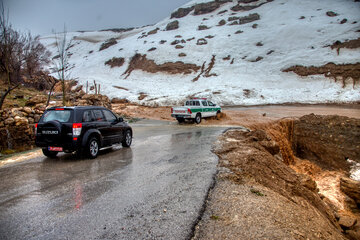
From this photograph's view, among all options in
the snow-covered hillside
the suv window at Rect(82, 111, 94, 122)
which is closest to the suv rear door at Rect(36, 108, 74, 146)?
the suv window at Rect(82, 111, 94, 122)

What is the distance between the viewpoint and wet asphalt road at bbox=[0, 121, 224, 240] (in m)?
3.45

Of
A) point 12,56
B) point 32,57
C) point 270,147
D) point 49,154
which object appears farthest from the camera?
point 32,57

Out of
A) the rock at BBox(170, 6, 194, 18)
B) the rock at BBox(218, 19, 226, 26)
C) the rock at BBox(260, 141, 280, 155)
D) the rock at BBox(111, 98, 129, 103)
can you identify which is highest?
the rock at BBox(170, 6, 194, 18)

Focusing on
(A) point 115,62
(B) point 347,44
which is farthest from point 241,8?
(A) point 115,62

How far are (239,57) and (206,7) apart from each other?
5179 cm

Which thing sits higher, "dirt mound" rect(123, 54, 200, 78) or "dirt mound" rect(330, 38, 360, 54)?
"dirt mound" rect(330, 38, 360, 54)

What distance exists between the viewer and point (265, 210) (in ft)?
12.9

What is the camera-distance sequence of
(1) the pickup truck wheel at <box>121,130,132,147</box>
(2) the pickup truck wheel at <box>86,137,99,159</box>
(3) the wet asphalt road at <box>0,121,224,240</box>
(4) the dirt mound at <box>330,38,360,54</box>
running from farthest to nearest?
(4) the dirt mound at <box>330,38,360,54</box> < (1) the pickup truck wheel at <box>121,130,132,147</box> < (2) the pickup truck wheel at <box>86,137,99,159</box> < (3) the wet asphalt road at <box>0,121,224,240</box>

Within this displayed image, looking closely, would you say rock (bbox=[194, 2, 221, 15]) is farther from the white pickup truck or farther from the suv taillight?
the suv taillight

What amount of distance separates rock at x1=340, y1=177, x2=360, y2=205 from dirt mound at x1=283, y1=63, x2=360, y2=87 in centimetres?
3617

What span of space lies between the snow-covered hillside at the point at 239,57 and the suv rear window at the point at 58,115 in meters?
32.3

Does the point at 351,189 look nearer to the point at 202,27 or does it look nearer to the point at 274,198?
the point at 274,198

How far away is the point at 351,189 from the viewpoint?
9.91 m

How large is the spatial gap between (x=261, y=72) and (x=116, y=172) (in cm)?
5228
